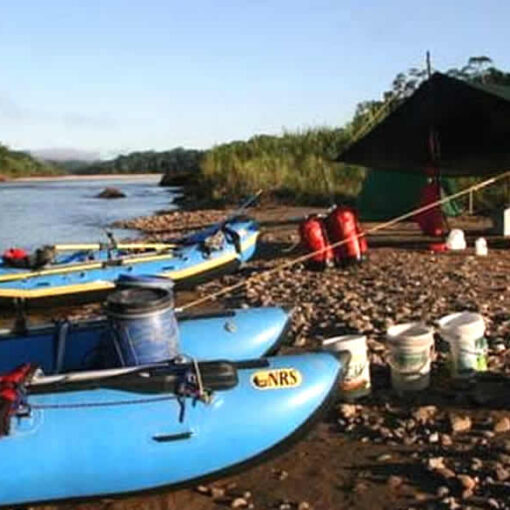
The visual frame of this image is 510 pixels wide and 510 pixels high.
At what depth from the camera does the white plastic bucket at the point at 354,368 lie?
19.5 feet

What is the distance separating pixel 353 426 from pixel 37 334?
8.02 ft

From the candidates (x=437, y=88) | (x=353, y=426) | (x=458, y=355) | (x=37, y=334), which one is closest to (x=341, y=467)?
(x=353, y=426)

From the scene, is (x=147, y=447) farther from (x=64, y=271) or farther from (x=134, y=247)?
(x=134, y=247)

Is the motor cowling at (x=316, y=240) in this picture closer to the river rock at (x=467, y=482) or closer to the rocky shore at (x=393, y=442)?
the rocky shore at (x=393, y=442)

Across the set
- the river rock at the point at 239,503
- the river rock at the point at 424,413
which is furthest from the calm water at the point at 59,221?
the river rock at the point at 239,503

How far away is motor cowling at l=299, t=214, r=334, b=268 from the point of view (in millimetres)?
11656

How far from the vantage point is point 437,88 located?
Answer: 13.0 meters

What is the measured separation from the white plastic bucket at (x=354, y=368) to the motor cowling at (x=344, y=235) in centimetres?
553

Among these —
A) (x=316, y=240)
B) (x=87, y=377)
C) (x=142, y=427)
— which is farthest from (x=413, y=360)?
(x=316, y=240)

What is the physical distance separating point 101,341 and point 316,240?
6.19 metres

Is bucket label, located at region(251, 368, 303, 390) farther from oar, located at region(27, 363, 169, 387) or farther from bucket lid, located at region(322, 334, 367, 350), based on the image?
bucket lid, located at region(322, 334, 367, 350)

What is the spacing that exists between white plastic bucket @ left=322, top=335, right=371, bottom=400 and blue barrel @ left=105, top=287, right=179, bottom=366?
1263 mm

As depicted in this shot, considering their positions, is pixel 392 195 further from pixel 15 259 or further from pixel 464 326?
pixel 464 326

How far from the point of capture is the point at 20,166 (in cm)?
12938
